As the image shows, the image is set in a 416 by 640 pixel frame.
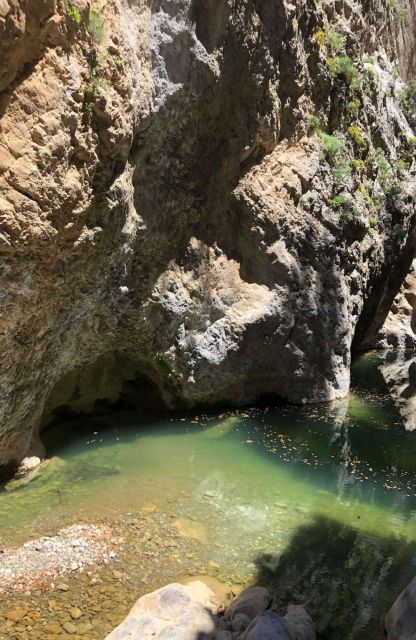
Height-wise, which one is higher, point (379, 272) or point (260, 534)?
point (379, 272)

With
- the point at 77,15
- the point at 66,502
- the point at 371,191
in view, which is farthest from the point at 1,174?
the point at 371,191

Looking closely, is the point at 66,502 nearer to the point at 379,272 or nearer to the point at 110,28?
the point at 110,28

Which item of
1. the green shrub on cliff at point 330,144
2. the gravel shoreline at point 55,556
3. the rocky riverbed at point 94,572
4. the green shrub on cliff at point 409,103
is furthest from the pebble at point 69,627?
the green shrub on cliff at point 409,103

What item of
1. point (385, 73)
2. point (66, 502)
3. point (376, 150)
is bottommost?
point (66, 502)

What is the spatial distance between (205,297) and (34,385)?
4.49 meters

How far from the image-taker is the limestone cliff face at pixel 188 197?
21.5 ft

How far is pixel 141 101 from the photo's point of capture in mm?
8328

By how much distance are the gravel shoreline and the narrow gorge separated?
0.03m

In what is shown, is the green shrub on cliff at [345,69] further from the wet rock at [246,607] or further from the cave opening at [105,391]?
Result: the wet rock at [246,607]

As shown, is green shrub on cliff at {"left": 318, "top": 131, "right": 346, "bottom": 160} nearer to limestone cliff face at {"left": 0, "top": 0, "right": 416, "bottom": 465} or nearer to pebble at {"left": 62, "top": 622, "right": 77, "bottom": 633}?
limestone cliff face at {"left": 0, "top": 0, "right": 416, "bottom": 465}

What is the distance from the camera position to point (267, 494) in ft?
25.5

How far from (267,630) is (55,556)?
2983 millimetres

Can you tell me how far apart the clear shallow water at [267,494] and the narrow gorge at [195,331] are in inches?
1.7

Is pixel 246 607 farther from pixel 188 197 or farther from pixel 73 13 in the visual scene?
pixel 188 197
